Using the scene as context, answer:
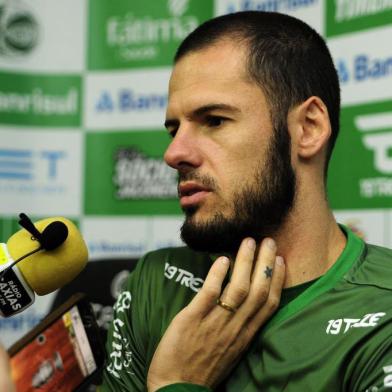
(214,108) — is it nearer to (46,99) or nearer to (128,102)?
(128,102)

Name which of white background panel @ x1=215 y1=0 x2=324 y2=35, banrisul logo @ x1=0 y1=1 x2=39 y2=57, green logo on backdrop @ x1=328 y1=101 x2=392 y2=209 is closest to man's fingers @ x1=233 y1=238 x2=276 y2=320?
green logo on backdrop @ x1=328 y1=101 x2=392 y2=209

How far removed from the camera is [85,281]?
1831 mm

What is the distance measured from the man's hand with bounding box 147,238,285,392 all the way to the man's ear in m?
0.23

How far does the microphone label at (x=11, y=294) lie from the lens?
0.87 m

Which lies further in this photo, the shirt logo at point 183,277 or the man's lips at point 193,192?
the shirt logo at point 183,277

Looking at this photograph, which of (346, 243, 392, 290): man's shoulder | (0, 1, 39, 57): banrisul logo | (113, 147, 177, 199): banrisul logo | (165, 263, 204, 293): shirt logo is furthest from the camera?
(0, 1, 39, 57): banrisul logo

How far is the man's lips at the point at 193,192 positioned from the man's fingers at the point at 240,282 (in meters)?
0.12

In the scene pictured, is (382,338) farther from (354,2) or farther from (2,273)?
(354,2)

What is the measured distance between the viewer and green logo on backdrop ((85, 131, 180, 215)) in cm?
256

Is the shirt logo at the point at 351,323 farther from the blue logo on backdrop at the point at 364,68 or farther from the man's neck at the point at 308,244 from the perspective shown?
the blue logo on backdrop at the point at 364,68

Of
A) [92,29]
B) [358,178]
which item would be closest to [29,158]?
[92,29]

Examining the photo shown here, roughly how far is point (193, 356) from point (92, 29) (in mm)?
1890

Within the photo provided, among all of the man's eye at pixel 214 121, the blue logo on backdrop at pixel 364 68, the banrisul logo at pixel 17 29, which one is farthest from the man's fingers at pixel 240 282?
the banrisul logo at pixel 17 29

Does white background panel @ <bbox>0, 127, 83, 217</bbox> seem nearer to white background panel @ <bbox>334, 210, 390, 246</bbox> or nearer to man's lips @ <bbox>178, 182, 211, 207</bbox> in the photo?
white background panel @ <bbox>334, 210, 390, 246</bbox>
